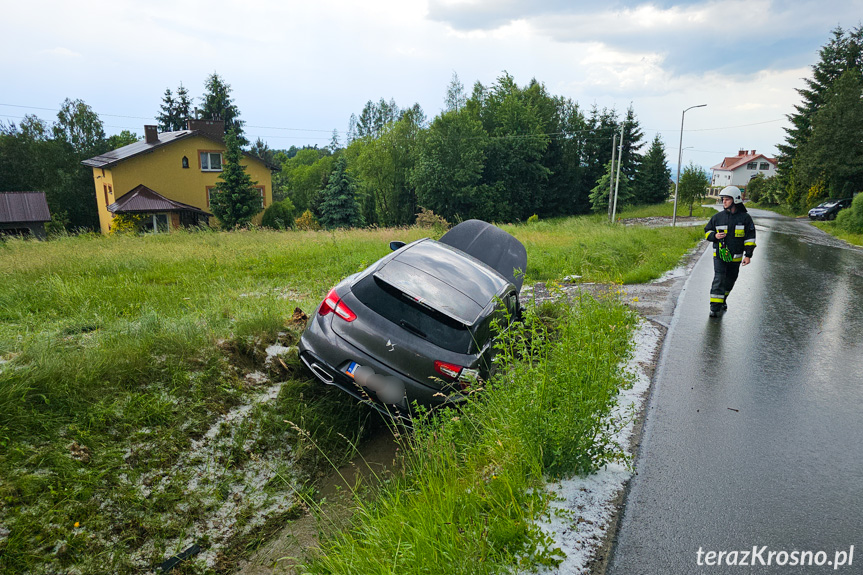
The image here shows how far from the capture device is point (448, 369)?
14.1 feet

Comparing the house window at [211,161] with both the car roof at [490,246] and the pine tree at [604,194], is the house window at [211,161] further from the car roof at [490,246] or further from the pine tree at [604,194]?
the car roof at [490,246]

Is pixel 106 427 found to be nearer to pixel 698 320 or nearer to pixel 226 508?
pixel 226 508

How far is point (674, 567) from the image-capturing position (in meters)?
A: 2.67

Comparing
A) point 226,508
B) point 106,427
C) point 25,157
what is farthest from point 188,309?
point 25,157

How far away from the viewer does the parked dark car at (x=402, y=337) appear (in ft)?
14.2

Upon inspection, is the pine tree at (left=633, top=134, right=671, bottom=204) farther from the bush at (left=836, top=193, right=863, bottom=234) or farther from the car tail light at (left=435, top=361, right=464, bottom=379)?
the car tail light at (left=435, top=361, right=464, bottom=379)

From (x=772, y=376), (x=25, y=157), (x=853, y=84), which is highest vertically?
(x=853, y=84)

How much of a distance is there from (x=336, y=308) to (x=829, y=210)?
43.6m

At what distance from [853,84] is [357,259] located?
45.3 metres

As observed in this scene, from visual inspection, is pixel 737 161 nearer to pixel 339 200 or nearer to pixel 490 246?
pixel 339 200

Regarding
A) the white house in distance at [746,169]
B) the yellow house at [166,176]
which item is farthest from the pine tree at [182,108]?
the white house in distance at [746,169]

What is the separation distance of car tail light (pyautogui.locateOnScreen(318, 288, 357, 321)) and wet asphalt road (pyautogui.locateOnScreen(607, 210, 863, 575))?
2.67 metres

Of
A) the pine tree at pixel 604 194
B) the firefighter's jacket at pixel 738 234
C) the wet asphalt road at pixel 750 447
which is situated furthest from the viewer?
the pine tree at pixel 604 194

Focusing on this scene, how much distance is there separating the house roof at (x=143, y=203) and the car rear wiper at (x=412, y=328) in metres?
38.4
